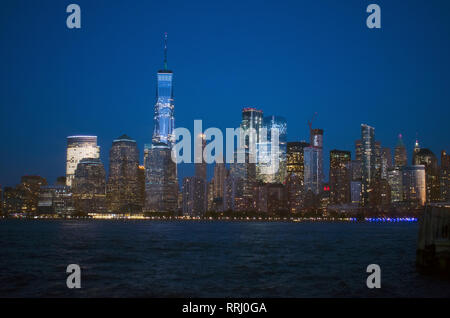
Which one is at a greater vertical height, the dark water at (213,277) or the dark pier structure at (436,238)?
the dark pier structure at (436,238)

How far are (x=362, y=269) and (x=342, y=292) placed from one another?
16.1 meters

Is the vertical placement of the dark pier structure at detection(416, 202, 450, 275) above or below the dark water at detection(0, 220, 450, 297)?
above

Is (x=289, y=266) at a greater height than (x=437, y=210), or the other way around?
(x=437, y=210)

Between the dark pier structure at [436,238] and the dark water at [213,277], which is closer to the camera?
the dark water at [213,277]

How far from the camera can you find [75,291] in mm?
38062

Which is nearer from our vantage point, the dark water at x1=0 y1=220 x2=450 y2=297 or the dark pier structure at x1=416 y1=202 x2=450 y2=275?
the dark water at x1=0 y1=220 x2=450 y2=297

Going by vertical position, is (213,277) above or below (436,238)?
below
